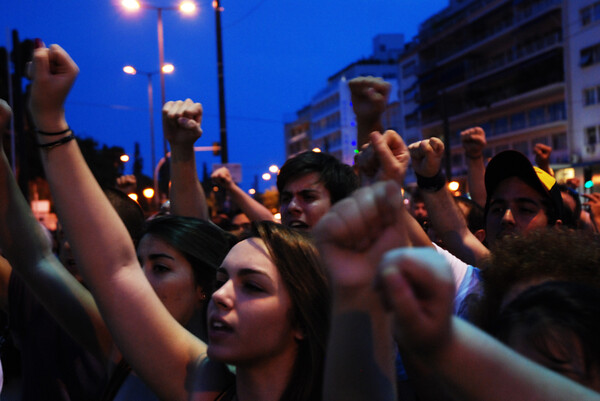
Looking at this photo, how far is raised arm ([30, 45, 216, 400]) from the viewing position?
2039 millimetres

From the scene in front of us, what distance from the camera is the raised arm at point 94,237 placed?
2039 mm

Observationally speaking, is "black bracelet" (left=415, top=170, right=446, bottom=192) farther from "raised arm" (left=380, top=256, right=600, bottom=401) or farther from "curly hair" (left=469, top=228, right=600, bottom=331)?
"raised arm" (left=380, top=256, right=600, bottom=401)

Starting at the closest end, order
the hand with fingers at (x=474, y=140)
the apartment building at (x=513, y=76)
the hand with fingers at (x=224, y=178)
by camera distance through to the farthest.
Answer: the hand with fingers at (x=474, y=140) < the hand with fingers at (x=224, y=178) < the apartment building at (x=513, y=76)

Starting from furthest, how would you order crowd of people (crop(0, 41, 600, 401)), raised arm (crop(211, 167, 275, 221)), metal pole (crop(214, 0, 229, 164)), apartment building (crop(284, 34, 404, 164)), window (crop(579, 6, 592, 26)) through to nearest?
apartment building (crop(284, 34, 404, 164)), window (crop(579, 6, 592, 26)), metal pole (crop(214, 0, 229, 164)), raised arm (crop(211, 167, 275, 221)), crowd of people (crop(0, 41, 600, 401))

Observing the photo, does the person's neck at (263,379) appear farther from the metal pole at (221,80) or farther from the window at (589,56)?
the window at (589,56)

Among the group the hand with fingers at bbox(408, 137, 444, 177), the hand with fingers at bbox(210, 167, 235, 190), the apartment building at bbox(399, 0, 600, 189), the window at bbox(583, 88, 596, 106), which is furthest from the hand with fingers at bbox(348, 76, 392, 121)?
the window at bbox(583, 88, 596, 106)

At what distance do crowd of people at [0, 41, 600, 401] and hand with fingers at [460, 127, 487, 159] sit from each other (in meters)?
0.67

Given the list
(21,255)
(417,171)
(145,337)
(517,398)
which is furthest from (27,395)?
(517,398)

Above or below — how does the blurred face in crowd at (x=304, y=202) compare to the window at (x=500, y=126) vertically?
below

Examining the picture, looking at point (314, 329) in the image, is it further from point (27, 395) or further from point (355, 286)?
point (27, 395)

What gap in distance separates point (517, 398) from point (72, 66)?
64.7 inches

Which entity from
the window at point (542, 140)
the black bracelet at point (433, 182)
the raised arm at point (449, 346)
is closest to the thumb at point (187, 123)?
the black bracelet at point (433, 182)

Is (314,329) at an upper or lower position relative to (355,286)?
lower

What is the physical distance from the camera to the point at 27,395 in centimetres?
301
